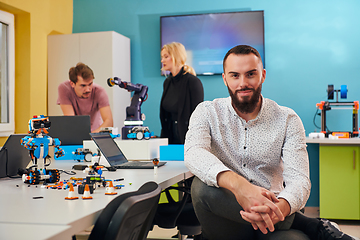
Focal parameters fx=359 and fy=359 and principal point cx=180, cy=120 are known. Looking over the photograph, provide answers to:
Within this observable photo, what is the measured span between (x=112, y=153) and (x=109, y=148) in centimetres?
3

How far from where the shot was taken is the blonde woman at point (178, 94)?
10.2 ft

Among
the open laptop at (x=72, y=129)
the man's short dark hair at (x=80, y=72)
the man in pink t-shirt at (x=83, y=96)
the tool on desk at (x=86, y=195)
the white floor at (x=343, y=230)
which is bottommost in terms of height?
the white floor at (x=343, y=230)

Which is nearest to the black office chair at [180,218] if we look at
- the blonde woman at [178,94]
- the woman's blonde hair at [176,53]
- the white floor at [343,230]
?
the white floor at [343,230]

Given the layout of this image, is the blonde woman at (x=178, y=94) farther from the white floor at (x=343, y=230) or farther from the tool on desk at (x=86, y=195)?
the tool on desk at (x=86, y=195)

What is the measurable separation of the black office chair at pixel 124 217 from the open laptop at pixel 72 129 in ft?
5.13

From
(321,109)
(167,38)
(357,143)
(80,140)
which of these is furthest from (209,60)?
(80,140)

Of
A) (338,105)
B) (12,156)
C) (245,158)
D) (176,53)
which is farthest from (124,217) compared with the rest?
(338,105)

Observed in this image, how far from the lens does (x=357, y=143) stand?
334 centimetres

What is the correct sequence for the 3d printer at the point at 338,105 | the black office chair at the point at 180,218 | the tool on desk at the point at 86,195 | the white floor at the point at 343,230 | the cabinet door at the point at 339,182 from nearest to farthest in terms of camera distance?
the tool on desk at the point at 86,195, the black office chair at the point at 180,218, the white floor at the point at 343,230, the cabinet door at the point at 339,182, the 3d printer at the point at 338,105

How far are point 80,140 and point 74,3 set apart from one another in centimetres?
278

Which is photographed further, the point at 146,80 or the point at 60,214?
the point at 146,80

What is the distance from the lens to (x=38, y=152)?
1411 millimetres

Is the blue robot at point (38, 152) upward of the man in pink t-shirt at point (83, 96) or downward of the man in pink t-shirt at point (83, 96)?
downward

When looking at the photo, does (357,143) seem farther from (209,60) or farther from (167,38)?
(167,38)
